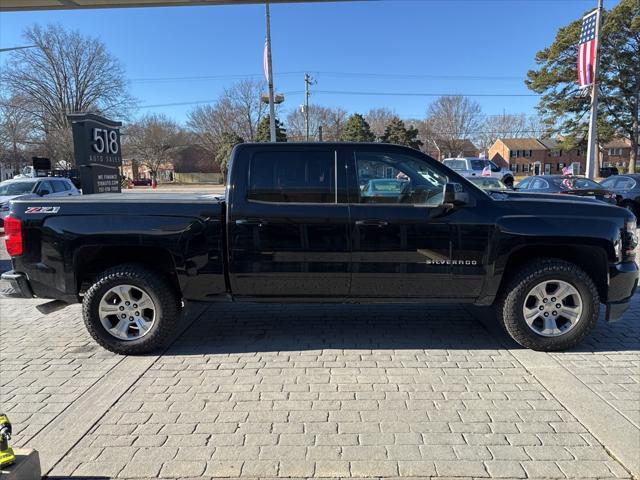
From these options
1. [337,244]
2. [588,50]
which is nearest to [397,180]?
[337,244]

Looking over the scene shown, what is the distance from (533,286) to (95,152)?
9.67m

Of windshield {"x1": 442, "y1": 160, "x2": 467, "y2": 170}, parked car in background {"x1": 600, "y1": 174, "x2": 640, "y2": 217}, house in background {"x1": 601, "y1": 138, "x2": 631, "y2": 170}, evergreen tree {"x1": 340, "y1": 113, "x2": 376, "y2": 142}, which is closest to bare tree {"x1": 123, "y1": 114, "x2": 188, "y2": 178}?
evergreen tree {"x1": 340, "y1": 113, "x2": 376, "y2": 142}

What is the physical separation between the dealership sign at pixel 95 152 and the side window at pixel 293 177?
7.32m

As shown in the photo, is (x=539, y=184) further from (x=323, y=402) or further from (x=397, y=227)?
(x=323, y=402)

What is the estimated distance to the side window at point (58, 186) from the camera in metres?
15.3

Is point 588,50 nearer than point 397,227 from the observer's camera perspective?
No

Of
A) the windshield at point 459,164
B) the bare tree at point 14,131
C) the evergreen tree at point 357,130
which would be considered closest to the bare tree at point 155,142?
the bare tree at point 14,131

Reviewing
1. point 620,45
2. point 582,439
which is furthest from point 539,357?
point 620,45

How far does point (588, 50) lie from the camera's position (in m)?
17.9

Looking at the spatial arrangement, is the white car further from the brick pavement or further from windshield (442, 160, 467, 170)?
windshield (442, 160, 467, 170)

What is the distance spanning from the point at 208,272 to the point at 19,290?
1852mm

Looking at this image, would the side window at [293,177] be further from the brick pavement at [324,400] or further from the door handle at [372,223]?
the brick pavement at [324,400]

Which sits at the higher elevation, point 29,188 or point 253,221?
point 29,188

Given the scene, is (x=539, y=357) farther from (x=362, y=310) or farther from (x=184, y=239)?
(x=184, y=239)
